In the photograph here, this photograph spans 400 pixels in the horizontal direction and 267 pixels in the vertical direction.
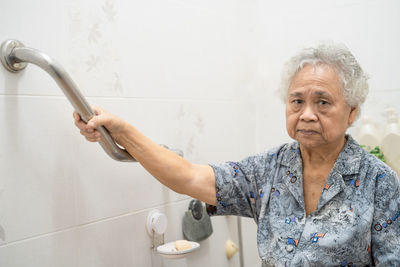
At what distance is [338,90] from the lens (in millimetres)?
1070

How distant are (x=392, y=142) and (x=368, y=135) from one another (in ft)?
0.36

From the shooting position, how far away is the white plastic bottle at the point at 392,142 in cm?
152

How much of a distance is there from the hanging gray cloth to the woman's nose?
60 centimetres

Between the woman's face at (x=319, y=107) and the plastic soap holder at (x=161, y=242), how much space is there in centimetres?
53

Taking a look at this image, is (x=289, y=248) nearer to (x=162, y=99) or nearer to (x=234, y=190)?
(x=234, y=190)

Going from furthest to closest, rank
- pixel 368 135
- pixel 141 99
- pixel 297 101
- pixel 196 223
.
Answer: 1. pixel 368 135
2. pixel 196 223
3. pixel 141 99
4. pixel 297 101

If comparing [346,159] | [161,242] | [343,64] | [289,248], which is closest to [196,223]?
[161,242]

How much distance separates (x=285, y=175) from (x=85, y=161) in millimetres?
630

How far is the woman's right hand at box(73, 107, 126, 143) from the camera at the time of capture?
95 centimetres

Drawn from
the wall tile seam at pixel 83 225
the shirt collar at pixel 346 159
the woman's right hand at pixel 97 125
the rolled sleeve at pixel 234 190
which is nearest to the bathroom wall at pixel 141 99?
the wall tile seam at pixel 83 225

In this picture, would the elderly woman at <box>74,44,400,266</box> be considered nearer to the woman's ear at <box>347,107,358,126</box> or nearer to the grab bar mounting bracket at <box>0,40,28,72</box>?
the woman's ear at <box>347,107,358,126</box>

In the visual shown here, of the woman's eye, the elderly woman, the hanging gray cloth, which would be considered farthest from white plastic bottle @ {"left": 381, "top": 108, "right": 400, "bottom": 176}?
the hanging gray cloth

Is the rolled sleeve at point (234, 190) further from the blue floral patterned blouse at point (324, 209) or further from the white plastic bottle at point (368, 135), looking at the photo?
the white plastic bottle at point (368, 135)

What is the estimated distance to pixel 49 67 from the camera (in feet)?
2.85
